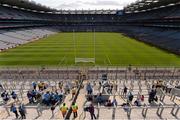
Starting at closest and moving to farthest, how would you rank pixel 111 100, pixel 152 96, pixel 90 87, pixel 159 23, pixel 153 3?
pixel 152 96 → pixel 111 100 → pixel 90 87 → pixel 153 3 → pixel 159 23

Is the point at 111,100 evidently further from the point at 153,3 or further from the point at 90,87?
the point at 153,3

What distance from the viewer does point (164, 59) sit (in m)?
42.6

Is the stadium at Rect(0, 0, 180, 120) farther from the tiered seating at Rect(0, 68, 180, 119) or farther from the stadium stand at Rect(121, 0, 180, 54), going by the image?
the stadium stand at Rect(121, 0, 180, 54)

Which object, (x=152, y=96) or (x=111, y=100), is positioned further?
(x=111, y=100)

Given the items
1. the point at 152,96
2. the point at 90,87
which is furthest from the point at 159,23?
the point at 152,96

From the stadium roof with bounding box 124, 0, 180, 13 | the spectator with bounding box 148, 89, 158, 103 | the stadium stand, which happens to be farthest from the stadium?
the stadium roof with bounding box 124, 0, 180, 13

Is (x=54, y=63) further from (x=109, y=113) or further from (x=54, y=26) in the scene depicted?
(x=54, y=26)

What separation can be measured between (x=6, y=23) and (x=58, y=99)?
71903 millimetres

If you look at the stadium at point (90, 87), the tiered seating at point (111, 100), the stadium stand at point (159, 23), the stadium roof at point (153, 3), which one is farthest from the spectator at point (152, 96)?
the stadium roof at point (153, 3)

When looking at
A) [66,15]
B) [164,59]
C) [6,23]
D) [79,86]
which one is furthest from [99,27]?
[79,86]

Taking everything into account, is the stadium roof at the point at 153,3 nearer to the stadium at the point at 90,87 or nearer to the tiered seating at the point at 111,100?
the stadium at the point at 90,87

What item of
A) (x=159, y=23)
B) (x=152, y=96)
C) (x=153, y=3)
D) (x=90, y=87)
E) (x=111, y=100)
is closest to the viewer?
(x=152, y=96)

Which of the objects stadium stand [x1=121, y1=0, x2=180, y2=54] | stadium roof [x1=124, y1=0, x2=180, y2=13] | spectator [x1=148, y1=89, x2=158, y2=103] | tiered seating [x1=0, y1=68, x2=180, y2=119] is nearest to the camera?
tiered seating [x1=0, y1=68, x2=180, y2=119]

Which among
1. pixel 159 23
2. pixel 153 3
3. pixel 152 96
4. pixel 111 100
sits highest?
pixel 153 3
